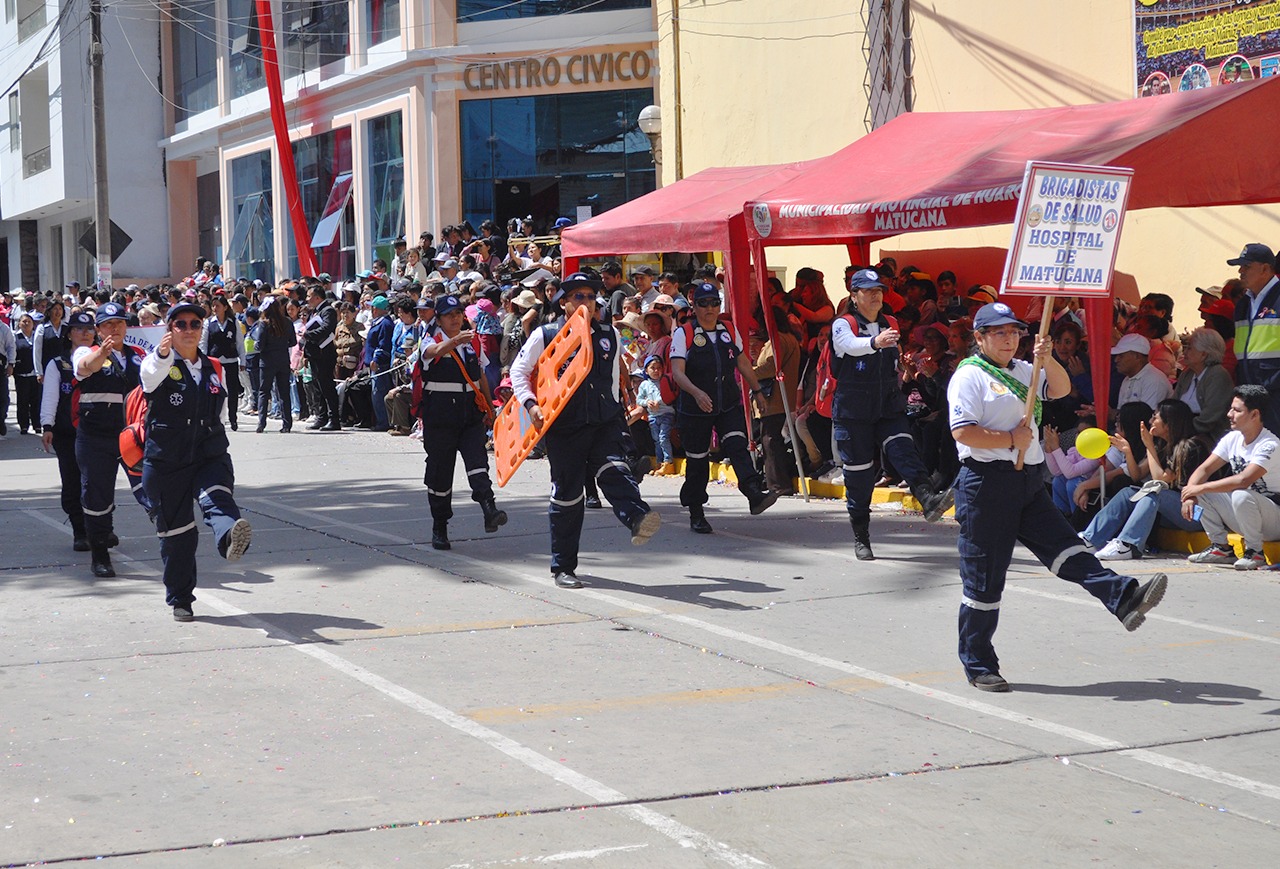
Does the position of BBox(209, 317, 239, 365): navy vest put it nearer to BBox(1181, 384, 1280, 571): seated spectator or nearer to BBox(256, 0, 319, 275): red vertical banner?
BBox(256, 0, 319, 275): red vertical banner

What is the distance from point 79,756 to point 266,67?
28.5 metres

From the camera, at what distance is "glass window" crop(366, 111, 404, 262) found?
98.5 ft

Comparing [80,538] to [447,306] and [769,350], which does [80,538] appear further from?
[769,350]

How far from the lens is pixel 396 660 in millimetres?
7738

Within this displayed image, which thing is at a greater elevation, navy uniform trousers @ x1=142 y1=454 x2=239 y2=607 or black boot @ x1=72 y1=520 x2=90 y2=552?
navy uniform trousers @ x1=142 y1=454 x2=239 y2=607

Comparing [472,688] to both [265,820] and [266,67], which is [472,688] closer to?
[265,820]

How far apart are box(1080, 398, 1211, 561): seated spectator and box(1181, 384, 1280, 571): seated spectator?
0.63ft

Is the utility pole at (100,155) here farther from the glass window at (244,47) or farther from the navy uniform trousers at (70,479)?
the navy uniform trousers at (70,479)

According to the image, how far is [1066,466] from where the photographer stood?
433 inches

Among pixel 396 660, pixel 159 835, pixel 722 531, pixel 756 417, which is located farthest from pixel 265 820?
pixel 756 417

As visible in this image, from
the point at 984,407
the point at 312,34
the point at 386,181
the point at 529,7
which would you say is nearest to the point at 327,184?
the point at 386,181

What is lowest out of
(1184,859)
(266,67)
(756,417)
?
(1184,859)

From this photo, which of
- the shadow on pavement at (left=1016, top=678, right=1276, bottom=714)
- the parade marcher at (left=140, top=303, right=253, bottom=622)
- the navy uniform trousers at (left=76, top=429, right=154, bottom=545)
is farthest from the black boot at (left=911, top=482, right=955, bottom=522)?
the navy uniform trousers at (left=76, top=429, right=154, bottom=545)

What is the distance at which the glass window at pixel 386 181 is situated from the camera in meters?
30.0
